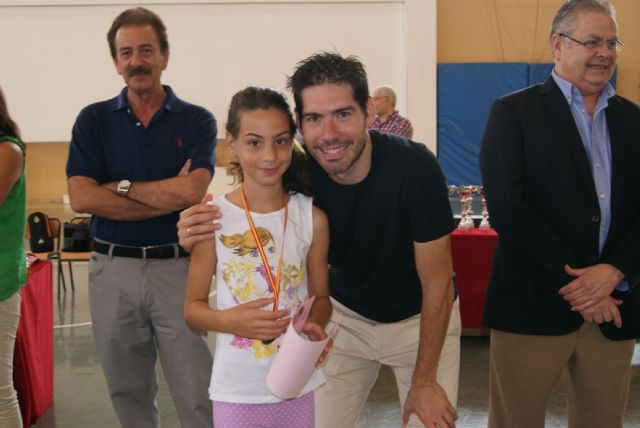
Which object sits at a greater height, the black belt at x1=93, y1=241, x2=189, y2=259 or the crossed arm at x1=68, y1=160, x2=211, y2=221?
the crossed arm at x1=68, y1=160, x2=211, y2=221

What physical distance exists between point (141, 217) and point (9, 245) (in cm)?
48

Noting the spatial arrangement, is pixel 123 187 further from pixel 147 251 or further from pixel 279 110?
pixel 279 110

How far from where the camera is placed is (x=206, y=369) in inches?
111

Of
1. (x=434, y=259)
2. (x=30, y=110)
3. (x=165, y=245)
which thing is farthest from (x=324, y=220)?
(x=30, y=110)

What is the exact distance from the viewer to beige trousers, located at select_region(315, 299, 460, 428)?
226 cm

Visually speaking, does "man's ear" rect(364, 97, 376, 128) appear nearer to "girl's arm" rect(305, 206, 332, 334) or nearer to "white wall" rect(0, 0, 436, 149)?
"girl's arm" rect(305, 206, 332, 334)

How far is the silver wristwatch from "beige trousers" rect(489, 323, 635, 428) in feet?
4.71

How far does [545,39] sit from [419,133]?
8.98 feet

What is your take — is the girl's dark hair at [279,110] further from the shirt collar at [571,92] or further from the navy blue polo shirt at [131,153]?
the shirt collar at [571,92]

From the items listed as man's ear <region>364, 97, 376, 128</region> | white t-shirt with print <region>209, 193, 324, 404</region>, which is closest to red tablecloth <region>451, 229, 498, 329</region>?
man's ear <region>364, 97, 376, 128</region>

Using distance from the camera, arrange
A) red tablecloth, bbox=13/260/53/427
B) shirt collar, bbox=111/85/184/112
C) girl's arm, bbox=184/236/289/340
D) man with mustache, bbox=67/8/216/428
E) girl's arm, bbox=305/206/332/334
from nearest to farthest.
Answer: girl's arm, bbox=184/236/289/340 < girl's arm, bbox=305/206/332/334 < man with mustache, bbox=67/8/216/428 < shirt collar, bbox=111/85/184/112 < red tablecloth, bbox=13/260/53/427

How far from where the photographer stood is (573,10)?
253cm

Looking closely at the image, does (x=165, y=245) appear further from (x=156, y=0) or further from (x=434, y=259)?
(x=156, y=0)

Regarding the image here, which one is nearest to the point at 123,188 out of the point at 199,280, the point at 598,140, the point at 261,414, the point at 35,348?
the point at 199,280
